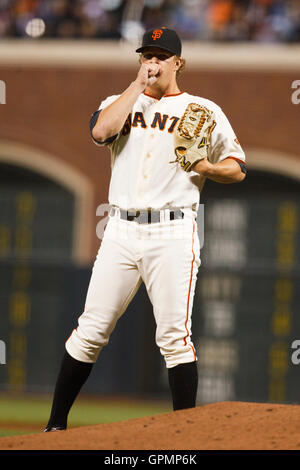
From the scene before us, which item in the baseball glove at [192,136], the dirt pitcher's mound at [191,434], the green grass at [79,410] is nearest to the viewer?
the dirt pitcher's mound at [191,434]

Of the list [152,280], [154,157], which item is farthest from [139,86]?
[152,280]

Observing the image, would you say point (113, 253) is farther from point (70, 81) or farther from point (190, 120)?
point (70, 81)

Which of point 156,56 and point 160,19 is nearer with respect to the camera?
point 156,56

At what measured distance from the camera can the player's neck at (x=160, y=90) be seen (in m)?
4.53

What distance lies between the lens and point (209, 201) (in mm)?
12031

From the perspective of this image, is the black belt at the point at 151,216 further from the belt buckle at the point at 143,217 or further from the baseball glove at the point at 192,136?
the baseball glove at the point at 192,136

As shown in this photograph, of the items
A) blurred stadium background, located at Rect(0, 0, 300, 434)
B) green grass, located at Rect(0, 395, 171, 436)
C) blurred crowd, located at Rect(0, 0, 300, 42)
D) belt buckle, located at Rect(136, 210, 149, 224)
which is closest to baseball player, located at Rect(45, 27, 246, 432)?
belt buckle, located at Rect(136, 210, 149, 224)

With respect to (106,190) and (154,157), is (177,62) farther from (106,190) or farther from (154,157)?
(106,190)

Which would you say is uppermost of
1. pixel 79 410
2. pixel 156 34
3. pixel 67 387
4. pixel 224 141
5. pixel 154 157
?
pixel 156 34

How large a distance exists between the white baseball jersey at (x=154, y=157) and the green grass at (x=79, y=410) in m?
4.01

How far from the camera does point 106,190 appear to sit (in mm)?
12727

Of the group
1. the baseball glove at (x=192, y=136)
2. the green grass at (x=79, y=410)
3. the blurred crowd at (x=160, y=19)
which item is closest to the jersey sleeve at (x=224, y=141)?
the baseball glove at (x=192, y=136)

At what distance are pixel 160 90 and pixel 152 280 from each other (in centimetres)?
97
